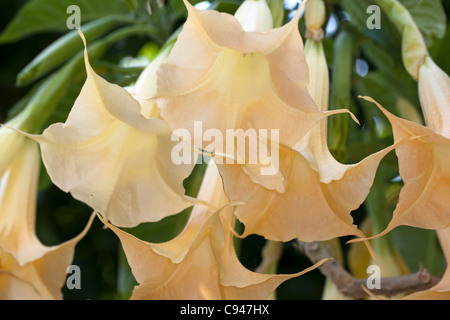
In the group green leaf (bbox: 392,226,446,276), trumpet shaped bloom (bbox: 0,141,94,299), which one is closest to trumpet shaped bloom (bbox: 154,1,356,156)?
trumpet shaped bloom (bbox: 0,141,94,299)

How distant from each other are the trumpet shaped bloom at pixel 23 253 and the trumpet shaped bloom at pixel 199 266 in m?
0.18

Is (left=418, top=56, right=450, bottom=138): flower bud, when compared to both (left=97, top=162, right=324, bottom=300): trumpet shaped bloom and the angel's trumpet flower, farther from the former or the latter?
(left=97, top=162, right=324, bottom=300): trumpet shaped bloom

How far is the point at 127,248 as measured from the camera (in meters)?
0.64

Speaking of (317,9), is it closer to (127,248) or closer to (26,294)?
(127,248)

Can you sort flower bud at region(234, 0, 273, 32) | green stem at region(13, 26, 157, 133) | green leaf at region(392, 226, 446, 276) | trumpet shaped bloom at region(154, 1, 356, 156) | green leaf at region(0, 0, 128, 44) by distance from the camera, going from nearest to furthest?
trumpet shaped bloom at region(154, 1, 356, 156)
flower bud at region(234, 0, 273, 32)
green stem at region(13, 26, 157, 133)
green leaf at region(392, 226, 446, 276)
green leaf at region(0, 0, 128, 44)

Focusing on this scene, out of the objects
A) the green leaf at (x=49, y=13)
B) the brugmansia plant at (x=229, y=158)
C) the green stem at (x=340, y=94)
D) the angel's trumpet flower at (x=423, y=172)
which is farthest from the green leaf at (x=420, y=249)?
the green leaf at (x=49, y=13)

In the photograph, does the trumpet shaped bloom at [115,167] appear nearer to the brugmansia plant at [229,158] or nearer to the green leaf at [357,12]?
the brugmansia plant at [229,158]

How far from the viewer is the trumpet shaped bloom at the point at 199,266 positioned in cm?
64

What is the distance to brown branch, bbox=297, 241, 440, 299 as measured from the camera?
78cm

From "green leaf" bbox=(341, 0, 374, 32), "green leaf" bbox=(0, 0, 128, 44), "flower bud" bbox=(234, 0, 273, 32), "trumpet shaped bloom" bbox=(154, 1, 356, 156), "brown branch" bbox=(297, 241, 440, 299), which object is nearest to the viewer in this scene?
"trumpet shaped bloom" bbox=(154, 1, 356, 156)

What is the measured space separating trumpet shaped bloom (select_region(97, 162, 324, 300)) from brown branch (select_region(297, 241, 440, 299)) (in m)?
0.17

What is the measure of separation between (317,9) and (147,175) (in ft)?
1.04

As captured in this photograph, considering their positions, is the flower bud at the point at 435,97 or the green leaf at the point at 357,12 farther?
the green leaf at the point at 357,12

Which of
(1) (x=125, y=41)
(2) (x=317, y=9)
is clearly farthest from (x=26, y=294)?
(1) (x=125, y=41)
